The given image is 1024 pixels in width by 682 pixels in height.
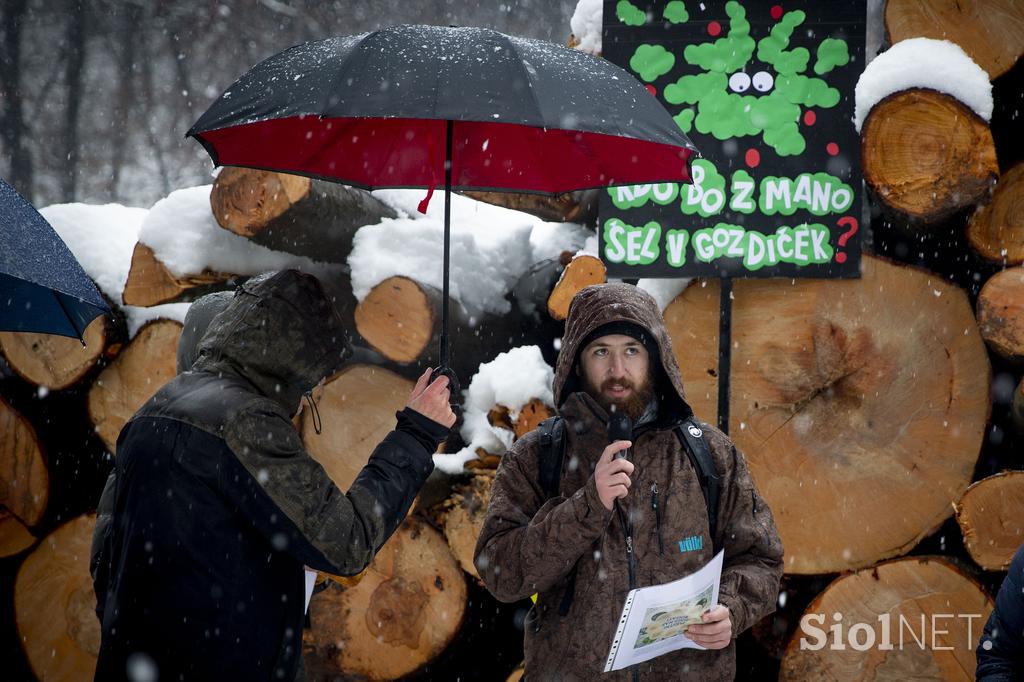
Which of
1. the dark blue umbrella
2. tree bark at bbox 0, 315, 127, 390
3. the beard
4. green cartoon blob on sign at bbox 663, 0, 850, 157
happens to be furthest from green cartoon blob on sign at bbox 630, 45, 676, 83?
tree bark at bbox 0, 315, 127, 390

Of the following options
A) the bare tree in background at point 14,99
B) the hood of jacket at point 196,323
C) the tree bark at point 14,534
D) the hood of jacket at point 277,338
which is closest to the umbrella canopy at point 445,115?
the hood of jacket at point 277,338

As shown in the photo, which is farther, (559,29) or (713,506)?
(559,29)

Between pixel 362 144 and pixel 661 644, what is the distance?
5.32ft

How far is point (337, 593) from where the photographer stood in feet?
12.5

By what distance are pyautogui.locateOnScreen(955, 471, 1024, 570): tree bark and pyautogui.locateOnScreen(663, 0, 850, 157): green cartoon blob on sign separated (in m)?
1.38

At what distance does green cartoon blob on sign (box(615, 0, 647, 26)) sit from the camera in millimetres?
3418

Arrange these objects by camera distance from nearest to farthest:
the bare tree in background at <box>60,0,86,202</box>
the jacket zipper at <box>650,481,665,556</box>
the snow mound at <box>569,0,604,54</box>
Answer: the jacket zipper at <box>650,481,665,556</box>, the snow mound at <box>569,0,604,54</box>, the bare tree in background at <box>60,0,86,202</box>

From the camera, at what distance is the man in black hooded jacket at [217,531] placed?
1.78 meters

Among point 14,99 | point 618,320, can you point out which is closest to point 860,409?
point 618,320

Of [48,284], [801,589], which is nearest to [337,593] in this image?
[801,589]

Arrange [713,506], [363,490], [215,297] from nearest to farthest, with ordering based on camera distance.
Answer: [363,490], [713,506], [215,297]

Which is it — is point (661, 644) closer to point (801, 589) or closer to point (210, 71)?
point (801, 589)

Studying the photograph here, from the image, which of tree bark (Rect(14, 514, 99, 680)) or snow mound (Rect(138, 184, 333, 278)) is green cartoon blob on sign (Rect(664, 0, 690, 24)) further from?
tree bark (Rect(14, 514, 99, 680))

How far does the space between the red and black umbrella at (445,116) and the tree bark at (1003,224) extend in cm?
143
